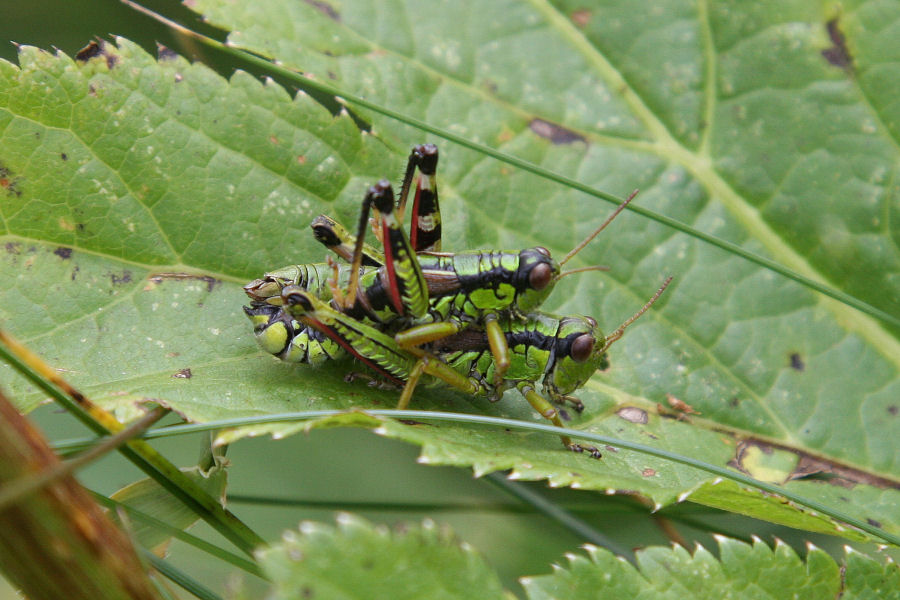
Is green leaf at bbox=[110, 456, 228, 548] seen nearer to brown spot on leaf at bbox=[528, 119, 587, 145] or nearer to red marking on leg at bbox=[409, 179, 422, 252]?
red marking on leg at bbox=[409, 179, 422, 252]

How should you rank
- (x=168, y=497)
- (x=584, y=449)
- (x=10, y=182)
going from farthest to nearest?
(x=584, y=449), (x=10, y=182), (x=168, y=497)

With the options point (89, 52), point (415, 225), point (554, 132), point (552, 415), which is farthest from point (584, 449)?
point (89, 52)

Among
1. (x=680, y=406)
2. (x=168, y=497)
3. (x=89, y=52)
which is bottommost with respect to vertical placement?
(x=168, y=497)

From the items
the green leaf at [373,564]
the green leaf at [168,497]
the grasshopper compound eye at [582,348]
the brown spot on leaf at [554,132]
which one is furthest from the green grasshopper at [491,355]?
the green leaf at [373,564]

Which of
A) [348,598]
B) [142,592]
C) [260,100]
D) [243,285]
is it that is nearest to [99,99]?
[260,100]

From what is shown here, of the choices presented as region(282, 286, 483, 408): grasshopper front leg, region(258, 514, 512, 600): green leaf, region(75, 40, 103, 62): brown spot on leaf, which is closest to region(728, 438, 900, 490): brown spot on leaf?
region(282, 286, 483, 408): grasshopper front leg

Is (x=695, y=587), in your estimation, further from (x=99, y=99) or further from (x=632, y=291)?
(x=99, y=99)

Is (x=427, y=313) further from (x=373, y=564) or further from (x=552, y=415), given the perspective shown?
(x=373, y=564)

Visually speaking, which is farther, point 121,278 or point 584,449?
point 584,449
